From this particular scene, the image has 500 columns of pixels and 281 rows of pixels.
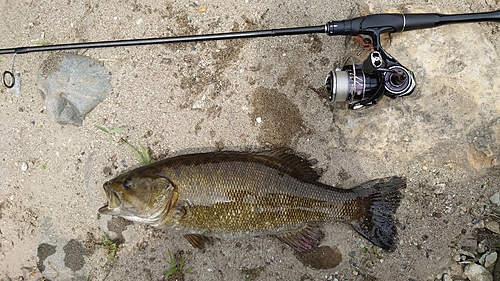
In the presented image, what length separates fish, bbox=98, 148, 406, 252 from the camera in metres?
3.05

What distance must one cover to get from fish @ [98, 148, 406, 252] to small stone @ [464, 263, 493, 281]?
854 millimetres

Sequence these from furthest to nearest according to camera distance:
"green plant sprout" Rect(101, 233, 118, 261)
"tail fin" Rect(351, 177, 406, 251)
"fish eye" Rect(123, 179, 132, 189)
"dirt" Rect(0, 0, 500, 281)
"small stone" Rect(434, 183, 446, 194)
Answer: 1. "green plant sprout" Rect(101, 233, 118, 261)
2. "small stone" Rect(434, 183, 446, 194)
3. "dirt" Rect(0, 0, 500, 281)
4. "tail fin" Rect(351, 177, 406, 251)
5. "fish eye" Rect(123, 179, 132, 189)

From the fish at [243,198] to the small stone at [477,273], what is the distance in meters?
0.85

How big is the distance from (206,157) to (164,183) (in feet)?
1.37

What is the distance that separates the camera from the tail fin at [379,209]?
10.8ft

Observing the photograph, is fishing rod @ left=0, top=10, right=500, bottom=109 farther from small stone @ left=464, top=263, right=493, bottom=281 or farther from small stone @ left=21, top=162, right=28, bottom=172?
small stone @ left=21, top=162, right=28, bottom=172

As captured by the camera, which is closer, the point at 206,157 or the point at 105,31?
the point at 206,157

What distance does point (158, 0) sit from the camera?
3.80 m

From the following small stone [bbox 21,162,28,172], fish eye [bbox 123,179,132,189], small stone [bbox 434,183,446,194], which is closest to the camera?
fish eye [bbox 123,179,132,189]

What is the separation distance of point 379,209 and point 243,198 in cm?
127

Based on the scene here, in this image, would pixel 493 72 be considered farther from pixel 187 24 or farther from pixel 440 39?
pixel 187 24

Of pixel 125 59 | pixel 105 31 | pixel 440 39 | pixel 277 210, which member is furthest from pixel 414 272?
pixel 105 31

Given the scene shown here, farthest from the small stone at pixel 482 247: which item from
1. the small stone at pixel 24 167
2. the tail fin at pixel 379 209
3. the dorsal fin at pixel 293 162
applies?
the small stone at pixel 24 167

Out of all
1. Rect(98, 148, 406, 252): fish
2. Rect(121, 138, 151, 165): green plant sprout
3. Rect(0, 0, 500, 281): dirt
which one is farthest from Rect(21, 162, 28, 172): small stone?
Rect(98, 148, 406, 252): fish
